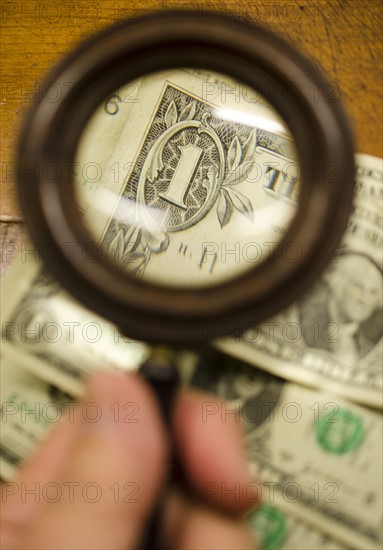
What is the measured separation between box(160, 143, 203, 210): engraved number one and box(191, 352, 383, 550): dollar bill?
0.28 m

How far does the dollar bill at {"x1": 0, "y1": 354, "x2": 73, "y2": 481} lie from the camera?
1.01 metres

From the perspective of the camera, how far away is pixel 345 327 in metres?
0.99

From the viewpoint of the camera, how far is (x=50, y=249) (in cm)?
67

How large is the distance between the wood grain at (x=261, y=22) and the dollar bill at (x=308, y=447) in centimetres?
44

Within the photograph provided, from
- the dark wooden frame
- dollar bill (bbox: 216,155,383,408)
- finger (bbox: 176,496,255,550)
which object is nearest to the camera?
the dark wooden frame

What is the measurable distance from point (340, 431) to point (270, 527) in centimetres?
20

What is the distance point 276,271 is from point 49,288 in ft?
1.70

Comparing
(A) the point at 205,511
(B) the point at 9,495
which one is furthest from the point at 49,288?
(A) the point at 205,511

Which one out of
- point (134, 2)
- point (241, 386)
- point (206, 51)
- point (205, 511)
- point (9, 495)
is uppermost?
→ point (134, 2)

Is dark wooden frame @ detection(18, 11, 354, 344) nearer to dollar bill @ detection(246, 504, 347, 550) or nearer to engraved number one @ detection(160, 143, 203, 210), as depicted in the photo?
engraved number one @ detection(160, 143, 203, 210)

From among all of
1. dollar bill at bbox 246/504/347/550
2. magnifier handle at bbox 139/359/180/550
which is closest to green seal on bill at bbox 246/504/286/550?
dollar bill at bbox 246/504/347/550

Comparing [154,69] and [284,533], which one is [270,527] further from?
[154,69]

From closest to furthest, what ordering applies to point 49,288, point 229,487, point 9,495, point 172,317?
point 172,317
point 229,487
point 9,495
point 49,288

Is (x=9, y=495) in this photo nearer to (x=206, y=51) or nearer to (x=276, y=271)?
(x=276, y=271)
